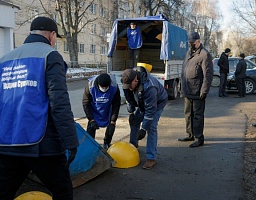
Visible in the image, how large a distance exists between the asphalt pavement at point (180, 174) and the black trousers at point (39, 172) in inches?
50.1

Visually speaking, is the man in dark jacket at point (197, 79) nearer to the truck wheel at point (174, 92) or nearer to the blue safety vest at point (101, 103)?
the blue safety vest at point (101, 103)

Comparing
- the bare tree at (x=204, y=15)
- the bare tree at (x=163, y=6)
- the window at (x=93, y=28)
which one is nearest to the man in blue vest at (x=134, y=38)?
the bare tree at (x=163, y=6)

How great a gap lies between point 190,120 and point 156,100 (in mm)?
1953

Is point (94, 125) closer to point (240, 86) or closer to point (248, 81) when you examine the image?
point (240, 86)

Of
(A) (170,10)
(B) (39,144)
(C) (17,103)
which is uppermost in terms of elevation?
(A) (170,10)

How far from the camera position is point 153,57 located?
14.1 m

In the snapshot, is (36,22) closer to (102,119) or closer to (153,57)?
(102,119)

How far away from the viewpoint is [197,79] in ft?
20.3

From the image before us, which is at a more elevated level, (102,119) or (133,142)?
(102,119)

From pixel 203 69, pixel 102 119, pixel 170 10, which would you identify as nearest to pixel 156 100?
pixel 102 119

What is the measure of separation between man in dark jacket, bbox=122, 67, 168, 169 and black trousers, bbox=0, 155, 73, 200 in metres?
2.03

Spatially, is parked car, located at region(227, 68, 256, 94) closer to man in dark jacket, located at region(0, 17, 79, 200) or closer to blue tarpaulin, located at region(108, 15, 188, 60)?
blue tarpaulin, located at region(108, 15, 188, 60)

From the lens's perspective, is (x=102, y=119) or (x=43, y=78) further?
(x=102, y=119)

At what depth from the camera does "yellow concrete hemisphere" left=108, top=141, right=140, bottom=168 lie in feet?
16.5
